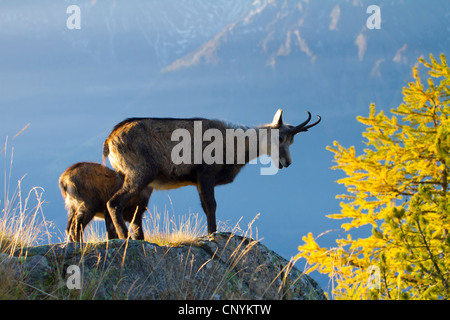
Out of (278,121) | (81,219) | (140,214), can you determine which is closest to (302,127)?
(278,121)

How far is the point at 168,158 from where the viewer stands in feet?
27.6

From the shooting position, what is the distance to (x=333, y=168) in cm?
1271

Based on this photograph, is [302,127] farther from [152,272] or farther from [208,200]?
[152,272]

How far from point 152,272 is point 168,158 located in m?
2.84

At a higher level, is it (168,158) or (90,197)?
(168,158)

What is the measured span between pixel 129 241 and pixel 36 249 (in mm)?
1046

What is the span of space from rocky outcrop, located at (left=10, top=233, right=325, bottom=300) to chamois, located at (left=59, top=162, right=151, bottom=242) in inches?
107

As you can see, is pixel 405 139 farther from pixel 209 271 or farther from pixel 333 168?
pixel 209 271

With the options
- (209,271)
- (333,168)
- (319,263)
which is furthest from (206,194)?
(333,168)

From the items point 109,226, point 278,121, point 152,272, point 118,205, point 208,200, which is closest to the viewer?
point 152,272

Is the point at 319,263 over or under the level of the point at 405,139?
under

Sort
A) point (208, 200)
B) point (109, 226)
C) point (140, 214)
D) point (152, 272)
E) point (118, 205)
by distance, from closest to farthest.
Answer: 1. point (152, 272)
2. point (118, 205)
3. point (208, 200)
4. point (109, 226)
5. point (140, 214)

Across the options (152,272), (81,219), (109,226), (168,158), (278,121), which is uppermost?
(278,121)

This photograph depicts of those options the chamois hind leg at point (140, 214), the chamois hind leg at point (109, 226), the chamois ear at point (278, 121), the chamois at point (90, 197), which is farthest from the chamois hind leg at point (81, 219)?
the chamois ear at point (278, 121)
